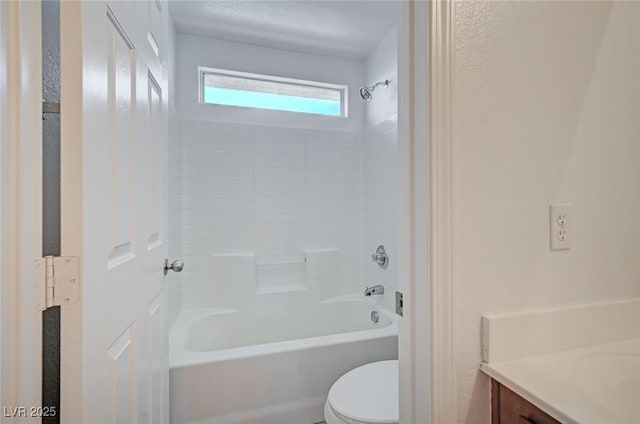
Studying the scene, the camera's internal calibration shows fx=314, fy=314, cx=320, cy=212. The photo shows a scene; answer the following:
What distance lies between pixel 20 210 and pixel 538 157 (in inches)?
44.1

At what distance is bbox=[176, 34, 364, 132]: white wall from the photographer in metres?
2.30

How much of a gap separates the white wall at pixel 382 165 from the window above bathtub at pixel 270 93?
319mm

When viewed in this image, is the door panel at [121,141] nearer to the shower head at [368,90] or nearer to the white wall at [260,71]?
the white wall at [260,71]

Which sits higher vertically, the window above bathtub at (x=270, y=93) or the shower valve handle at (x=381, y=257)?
the window above bathtub at (x=270, y=93)

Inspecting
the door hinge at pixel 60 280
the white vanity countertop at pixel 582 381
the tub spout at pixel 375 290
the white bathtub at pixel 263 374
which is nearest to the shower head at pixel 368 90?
the tub spout at pixel 375 290

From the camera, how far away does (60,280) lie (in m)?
0.61

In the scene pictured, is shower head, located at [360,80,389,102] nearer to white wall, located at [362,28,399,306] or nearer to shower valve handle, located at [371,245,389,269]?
white wall, located at [362,28,399,306]

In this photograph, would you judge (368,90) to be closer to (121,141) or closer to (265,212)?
(265,212)

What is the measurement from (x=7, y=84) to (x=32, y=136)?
0.29 feet

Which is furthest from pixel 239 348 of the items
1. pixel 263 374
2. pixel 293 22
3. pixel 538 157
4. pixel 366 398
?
pixel 293 22

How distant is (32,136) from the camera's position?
56 centimetres

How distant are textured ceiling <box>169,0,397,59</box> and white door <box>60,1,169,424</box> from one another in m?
1.04

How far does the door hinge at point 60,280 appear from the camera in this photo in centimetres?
60

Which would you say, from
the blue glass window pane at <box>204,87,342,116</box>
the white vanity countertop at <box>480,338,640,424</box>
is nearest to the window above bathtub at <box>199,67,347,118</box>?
the blue glass window pane at <box>204,87,342,116</box>
